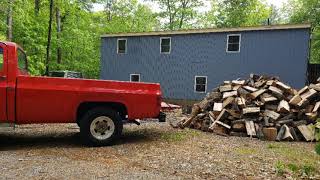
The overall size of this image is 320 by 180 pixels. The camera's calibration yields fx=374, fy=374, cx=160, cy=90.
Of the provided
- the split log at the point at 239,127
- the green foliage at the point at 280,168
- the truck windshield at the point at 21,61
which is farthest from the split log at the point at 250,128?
the truck windshield at the point at 21,61

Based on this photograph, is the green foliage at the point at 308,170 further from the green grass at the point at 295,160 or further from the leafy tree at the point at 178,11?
the leafy tree at the point at 178,11

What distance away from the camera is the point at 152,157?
24.8 ft

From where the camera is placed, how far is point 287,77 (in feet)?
69.6

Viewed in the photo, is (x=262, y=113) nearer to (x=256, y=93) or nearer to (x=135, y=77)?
(x=256, y=93)

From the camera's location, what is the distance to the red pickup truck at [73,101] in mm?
8055

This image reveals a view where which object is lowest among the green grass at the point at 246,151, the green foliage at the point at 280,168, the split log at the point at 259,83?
the green grass at the point at 246,151

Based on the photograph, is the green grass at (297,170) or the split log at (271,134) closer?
the green grass at (297,170)

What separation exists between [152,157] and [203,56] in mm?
16898

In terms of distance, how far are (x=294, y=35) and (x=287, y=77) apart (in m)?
2.37

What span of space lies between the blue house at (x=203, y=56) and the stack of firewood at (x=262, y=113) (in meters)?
8.90

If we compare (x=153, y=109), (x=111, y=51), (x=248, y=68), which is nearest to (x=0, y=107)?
(x=153, y=109)

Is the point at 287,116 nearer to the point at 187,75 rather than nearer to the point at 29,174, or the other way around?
the point at 29,174

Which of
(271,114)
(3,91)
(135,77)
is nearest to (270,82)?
(271,114)

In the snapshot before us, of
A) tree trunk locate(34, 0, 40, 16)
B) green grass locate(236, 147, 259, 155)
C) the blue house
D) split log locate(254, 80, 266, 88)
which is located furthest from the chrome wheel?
tree trunk locate(34, 0, 40, 16)
